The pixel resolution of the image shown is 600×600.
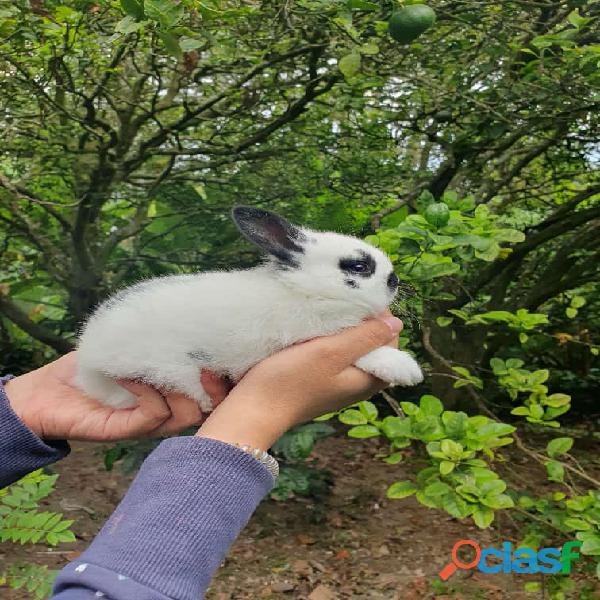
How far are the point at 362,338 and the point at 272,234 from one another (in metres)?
0.36

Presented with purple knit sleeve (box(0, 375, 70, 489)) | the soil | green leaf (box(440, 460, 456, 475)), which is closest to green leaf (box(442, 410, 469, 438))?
green leaf (box(440, 460, 456, 475))

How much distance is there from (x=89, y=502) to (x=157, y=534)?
137 inches

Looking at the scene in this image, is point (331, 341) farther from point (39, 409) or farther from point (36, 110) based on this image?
point (36, 110)

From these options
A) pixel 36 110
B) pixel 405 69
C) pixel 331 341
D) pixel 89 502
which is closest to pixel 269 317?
pixel 331 341

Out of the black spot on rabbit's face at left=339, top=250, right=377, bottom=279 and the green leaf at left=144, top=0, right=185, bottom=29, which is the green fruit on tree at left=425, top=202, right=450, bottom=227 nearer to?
the black spot on rabbit's face at left=339, top=250, right=377, bottom=279

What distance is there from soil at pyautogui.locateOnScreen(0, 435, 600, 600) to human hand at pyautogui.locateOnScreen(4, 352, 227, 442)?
2.09 metres

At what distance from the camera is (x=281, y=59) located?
311cm

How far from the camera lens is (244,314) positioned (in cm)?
154

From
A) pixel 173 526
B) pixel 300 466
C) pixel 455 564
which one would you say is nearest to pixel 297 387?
pixel 173 526

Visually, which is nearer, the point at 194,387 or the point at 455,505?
the point at 194,387

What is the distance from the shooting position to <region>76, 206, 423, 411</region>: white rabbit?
153cm

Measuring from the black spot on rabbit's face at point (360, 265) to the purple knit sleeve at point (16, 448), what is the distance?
0.87 metres

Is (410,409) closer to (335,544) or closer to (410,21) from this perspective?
(410,21)

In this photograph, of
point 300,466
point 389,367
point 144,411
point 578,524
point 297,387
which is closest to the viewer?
point 297,387
